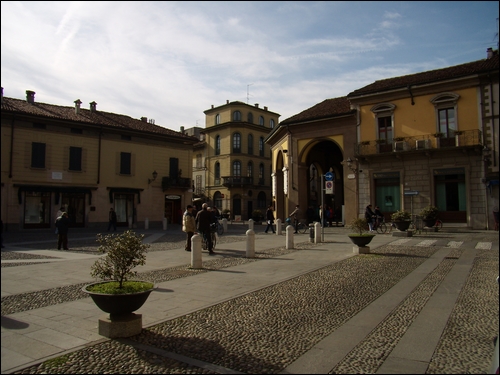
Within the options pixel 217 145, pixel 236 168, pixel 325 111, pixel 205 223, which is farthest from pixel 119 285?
pixel 217 145

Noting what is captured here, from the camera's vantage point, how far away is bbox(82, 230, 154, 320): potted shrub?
4.73 metres

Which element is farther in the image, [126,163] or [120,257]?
[126,163]

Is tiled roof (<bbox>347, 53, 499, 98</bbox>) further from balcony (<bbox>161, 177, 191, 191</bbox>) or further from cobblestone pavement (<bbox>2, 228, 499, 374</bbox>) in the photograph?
cobblestone pavement (<bbox>2, 228, 499, 374</bbox>)

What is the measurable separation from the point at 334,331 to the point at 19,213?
27033 millimetres

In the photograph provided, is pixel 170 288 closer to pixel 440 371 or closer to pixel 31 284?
pixel 31 284

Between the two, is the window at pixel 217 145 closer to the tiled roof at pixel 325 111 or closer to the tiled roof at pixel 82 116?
the tiled roof at pixel 82 116

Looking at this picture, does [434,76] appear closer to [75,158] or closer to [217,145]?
[75,158]

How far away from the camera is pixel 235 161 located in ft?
166

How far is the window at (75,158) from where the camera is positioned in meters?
28.9

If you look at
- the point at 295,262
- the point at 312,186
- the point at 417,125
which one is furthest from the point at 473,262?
the point at 312,186

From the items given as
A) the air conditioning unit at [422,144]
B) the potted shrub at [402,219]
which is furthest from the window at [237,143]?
the potted shrub at [402,219]

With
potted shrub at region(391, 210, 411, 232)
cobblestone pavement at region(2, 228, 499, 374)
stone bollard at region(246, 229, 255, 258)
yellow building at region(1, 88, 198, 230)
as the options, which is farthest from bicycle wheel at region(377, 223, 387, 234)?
yellow building at region(1, 88, 198, 230)

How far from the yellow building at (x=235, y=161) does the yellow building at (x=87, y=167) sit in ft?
46.2

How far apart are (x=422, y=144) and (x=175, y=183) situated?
2074 cm
